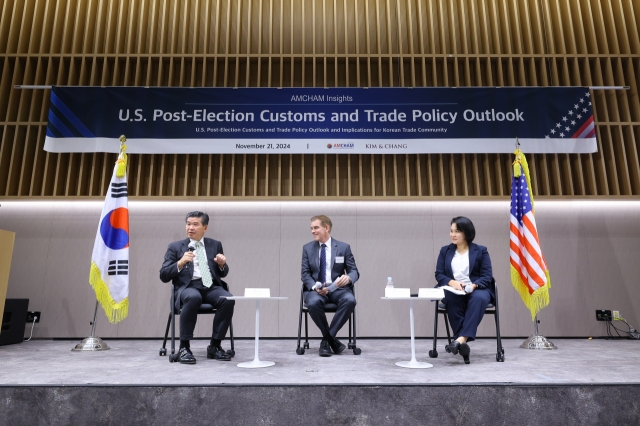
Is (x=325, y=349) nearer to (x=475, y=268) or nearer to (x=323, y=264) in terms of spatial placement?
(x=323, y=264)

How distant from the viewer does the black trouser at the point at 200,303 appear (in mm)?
3147

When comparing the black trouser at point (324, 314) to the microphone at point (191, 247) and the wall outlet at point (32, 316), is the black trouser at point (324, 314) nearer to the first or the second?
the microphone at point (191, 247)

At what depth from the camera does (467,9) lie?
5.71 metres

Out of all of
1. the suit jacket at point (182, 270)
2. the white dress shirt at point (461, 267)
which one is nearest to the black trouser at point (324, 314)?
the suit jacket at point (182, 270)

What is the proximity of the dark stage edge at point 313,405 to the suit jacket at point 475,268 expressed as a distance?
4.10ft

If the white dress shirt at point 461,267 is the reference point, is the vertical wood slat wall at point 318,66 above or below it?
above

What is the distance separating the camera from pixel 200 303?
322 cm

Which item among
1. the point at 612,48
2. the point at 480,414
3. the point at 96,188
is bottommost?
the point at 480,414

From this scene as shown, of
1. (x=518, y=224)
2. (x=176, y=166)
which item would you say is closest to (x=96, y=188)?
(x=176, y=166)

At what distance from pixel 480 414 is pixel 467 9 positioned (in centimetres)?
527

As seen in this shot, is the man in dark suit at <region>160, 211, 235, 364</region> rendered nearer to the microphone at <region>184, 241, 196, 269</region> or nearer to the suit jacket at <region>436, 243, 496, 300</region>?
the microphone at <region>184, 241, 196, 269</region>

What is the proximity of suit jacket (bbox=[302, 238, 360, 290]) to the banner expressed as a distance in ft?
5.50

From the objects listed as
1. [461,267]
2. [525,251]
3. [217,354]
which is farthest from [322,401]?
[525,251]

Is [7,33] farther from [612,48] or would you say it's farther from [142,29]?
[612,48]
